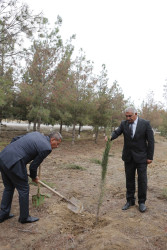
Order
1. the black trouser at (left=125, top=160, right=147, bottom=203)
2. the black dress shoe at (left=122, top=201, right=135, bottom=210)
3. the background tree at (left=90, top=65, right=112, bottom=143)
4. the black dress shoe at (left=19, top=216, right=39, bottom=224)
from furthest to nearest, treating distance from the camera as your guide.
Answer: the background tree at (left=90, top=65, right=112, bottom=143) < the black dress shoe at (left=122, top=201, right=135, bottom=210) < the black trouser at (left=125, top=160, right=147, bottom=203) < the black dress shoe at (left=19, top=216, right=39, bottom=224)

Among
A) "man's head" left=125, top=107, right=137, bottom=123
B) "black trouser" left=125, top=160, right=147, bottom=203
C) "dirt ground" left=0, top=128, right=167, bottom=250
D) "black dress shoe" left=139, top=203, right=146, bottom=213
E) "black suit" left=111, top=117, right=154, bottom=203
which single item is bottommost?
"dirt ground" left=0, top=128, right=167, bottom=250

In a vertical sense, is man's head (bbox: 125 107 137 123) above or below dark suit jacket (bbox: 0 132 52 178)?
above

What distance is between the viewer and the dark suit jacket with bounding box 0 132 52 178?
11.5 feet

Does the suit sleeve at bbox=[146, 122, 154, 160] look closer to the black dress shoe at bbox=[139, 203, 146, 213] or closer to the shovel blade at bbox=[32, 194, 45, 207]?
the black dress shoe at bbox=[139, 203, 146, 213]

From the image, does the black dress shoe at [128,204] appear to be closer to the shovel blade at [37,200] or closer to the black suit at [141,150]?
the black suit at [141,150]

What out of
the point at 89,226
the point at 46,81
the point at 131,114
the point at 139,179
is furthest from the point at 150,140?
the point at 46,81

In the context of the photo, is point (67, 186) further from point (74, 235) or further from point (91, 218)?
point (74, 235)

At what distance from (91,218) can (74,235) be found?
69 cm

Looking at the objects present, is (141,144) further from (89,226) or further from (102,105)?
(102,105)

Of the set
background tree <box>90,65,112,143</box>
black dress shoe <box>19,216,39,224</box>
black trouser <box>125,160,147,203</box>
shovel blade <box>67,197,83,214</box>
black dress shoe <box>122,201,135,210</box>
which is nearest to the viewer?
black dress shoe <box>19,216,39,224</box>

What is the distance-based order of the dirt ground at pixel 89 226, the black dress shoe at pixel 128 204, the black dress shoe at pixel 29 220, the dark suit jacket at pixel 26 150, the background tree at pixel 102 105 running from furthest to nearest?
the background tree at pixel 102 105 < the black dress shoe at pixel 128 204 < the black dress shoe at pixel 29 220 < the dark suit jacket at pixel 26 150 < the dirt ground at pixel 89 226

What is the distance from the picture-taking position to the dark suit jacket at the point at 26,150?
3.50 m

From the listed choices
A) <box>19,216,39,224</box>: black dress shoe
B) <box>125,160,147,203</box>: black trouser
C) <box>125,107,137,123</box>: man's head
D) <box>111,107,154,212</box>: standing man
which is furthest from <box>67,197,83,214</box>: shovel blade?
<box>125,107,137,123</box>: man's head

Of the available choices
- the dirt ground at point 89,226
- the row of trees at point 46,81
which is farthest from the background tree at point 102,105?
the dirt ground at point 89,226
